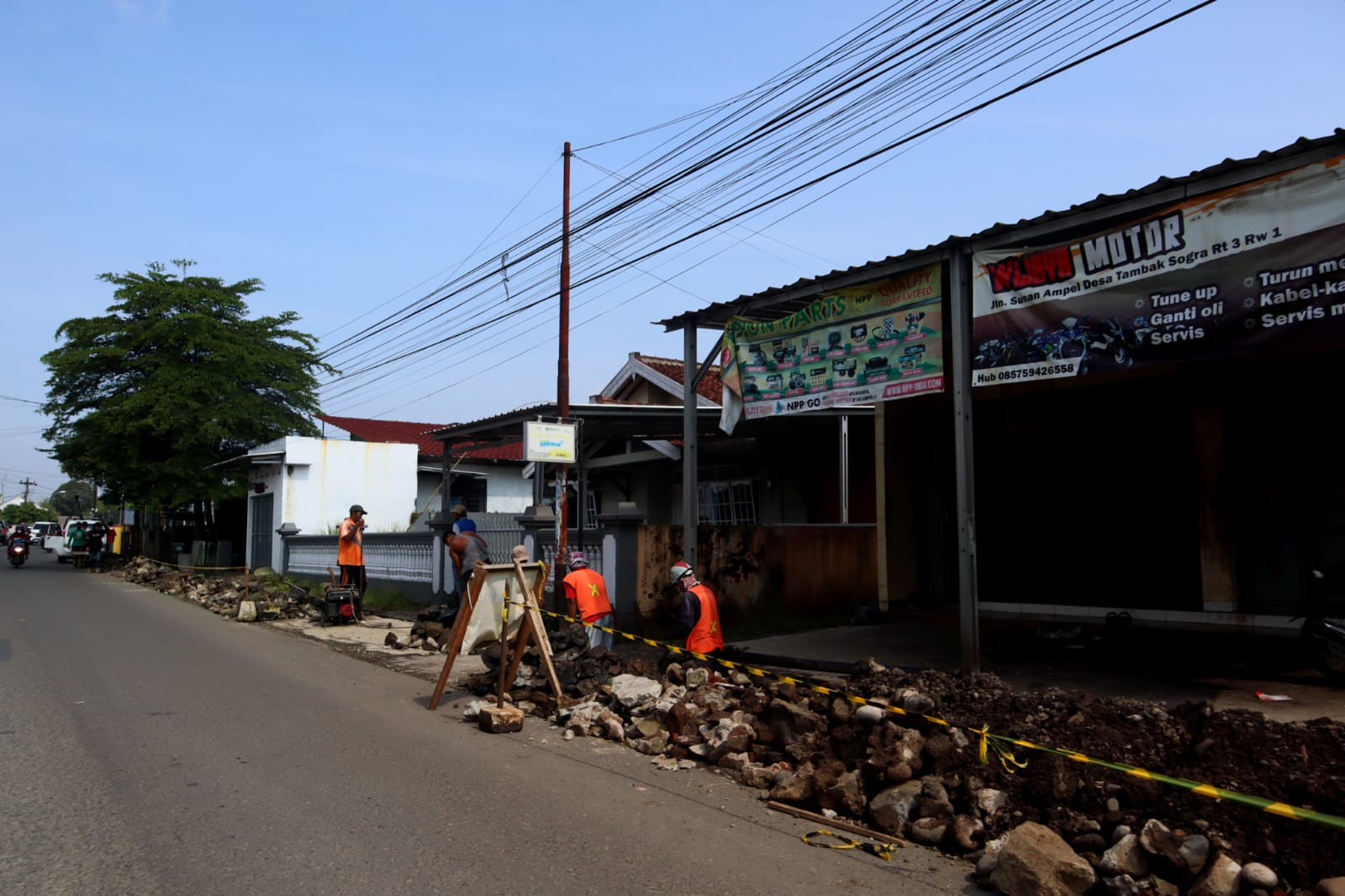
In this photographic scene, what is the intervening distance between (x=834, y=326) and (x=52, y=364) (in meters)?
27.5

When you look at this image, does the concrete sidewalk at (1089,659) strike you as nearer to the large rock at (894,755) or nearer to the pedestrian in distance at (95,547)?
the large rock at (894,755)

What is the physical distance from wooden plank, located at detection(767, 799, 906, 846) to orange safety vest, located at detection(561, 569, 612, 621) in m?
4.33

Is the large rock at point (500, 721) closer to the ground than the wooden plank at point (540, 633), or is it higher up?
closer to the ground

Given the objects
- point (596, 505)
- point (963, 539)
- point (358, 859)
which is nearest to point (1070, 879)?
point (358, 859)

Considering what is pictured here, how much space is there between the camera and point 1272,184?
6.66 metres

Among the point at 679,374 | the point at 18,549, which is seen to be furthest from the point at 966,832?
the point at 18,549

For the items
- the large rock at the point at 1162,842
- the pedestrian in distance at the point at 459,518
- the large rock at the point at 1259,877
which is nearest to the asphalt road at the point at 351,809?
the large rock at the point at 1162,842

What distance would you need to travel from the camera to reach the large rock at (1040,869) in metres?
4.43

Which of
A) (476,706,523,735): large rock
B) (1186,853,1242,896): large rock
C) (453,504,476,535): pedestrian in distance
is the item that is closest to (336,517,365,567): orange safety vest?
(453,504,476,535): pedestrian in distance

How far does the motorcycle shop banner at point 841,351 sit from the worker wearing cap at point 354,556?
7.85 metres

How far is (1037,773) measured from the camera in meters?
5.38

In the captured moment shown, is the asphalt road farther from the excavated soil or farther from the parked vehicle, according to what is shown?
the parked vehicle

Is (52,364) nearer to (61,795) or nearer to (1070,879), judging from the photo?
(61,795)

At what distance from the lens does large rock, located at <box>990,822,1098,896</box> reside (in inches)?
175
